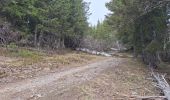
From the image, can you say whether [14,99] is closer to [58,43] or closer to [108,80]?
[108,80]

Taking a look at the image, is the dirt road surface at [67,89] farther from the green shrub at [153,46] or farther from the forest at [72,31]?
the green shrub at [153,46]

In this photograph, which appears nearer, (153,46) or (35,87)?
(35,87)

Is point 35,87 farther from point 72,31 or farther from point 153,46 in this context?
point 72,31

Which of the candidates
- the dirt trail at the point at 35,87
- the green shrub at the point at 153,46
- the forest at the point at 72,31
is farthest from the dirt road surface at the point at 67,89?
the green shrub at the point at 153,46

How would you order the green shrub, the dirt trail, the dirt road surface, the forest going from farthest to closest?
the green shrub → the forest → the dirt road surface → the dirt trail

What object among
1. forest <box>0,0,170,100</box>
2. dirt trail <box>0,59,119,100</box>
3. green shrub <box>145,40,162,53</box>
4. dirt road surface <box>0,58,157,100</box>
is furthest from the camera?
green shrub <box>145,40,162,53</box>

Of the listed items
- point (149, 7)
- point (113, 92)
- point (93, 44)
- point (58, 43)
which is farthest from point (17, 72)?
point (93, 44)

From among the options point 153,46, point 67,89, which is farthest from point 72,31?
point 67,89

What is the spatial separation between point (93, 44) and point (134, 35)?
3455 centimetres

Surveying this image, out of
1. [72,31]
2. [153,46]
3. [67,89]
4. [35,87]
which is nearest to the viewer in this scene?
[67,89]

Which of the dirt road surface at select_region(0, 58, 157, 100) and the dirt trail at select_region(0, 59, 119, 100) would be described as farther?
the dirt road surface at select_region(0, 58, 157, 100)

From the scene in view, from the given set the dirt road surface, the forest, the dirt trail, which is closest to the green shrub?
the forest

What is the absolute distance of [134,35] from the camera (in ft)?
95.7

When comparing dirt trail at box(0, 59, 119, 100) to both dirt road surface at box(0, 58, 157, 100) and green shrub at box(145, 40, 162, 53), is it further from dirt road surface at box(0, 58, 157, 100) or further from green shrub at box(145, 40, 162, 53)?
green shrub at box(145, 40, 162, 53)
